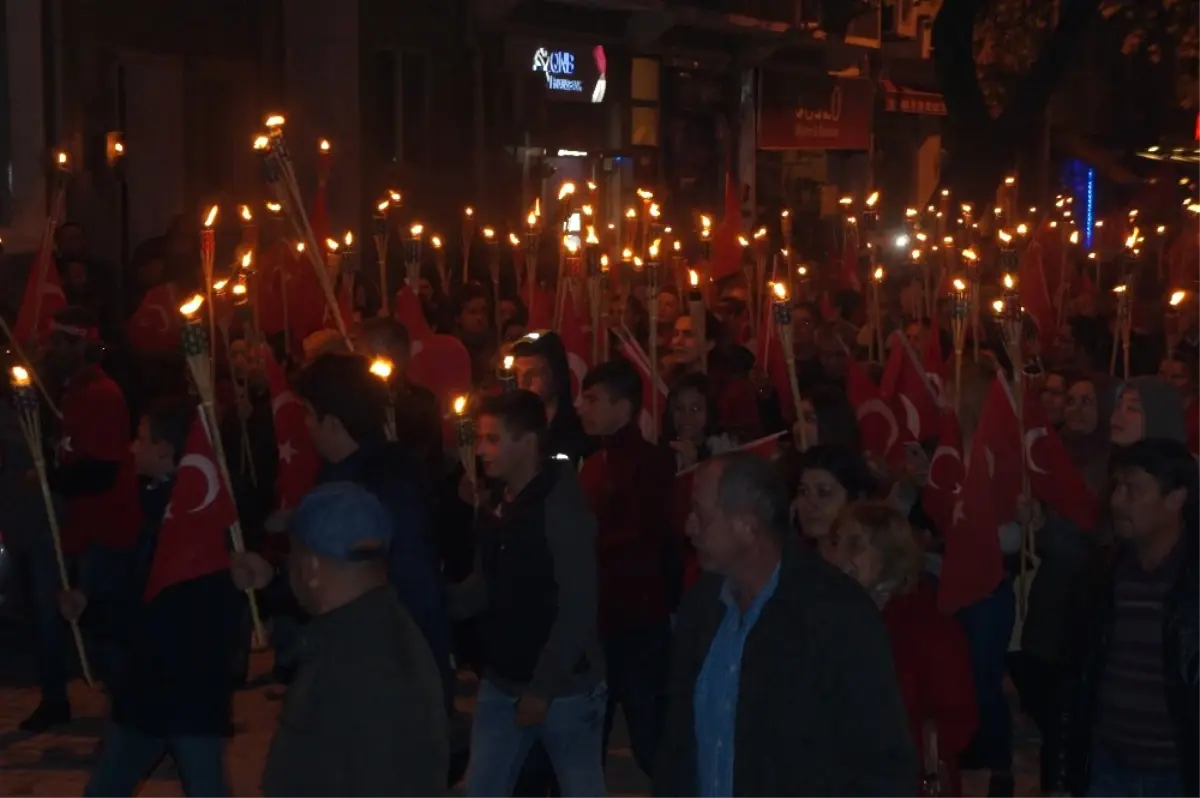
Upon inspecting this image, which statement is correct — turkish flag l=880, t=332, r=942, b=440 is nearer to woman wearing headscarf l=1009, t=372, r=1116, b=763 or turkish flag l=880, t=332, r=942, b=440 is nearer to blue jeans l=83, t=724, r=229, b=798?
woman wearing headscarf l=1009, t=372, r=1116, b=763

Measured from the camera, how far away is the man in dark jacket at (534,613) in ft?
20.0

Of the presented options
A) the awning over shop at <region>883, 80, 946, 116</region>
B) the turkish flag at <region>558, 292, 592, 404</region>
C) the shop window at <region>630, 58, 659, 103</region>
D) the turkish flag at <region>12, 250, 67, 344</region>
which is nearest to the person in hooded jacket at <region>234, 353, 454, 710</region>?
the turkish flag at <region>558, 292, 592, 404</region>

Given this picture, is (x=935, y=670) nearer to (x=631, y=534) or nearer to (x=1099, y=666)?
(x=1099, y=666)

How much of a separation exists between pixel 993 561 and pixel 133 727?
3364mm

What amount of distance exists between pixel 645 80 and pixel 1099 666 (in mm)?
23011

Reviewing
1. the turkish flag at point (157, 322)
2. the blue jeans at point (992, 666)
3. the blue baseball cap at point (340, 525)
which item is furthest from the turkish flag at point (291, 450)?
the blue baseball cap at point (340, 525)

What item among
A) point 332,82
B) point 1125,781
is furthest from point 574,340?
point 332,82

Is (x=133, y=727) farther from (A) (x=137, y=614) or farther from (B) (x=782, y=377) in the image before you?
(B) (x=782, y=377)

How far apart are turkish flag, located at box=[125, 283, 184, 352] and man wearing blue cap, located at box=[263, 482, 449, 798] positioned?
7.35 m

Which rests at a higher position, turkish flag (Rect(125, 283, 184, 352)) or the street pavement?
turkish flag (Rect(125, 283, 184, 352))

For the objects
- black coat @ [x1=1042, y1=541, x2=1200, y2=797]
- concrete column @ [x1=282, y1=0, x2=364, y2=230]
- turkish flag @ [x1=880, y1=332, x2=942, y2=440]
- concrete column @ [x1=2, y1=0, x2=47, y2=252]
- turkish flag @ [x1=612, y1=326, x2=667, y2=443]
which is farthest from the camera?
concrete column @ [x1=282, y1=0, x2=364, y2=230]

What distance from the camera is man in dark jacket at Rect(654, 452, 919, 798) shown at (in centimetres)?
424

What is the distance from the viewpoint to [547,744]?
618cm

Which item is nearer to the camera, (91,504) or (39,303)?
(91,504)
